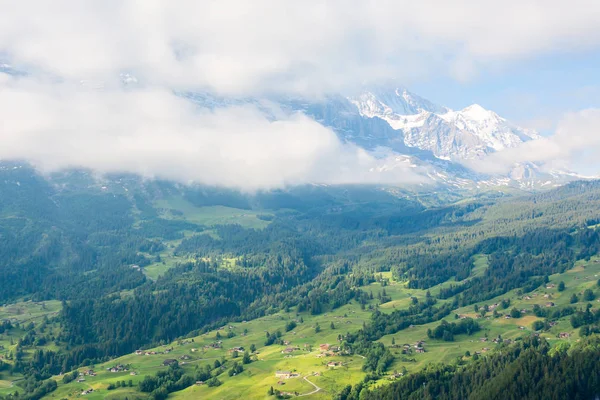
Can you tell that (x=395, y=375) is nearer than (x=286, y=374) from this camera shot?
Yes

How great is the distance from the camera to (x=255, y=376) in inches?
7741

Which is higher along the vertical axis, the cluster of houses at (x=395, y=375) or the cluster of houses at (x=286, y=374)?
the cluster of houses at (x=395, y=375)

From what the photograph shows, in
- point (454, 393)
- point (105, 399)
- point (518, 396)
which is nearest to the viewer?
point (518, 396)

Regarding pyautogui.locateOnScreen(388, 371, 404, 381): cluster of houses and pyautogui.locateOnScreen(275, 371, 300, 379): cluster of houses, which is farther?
pyautogui.locateOnScreen(275, 371, 300, 379): cluster of houses

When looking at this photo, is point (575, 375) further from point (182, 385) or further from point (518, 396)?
point (182, 385)

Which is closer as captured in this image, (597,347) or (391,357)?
(597,347)

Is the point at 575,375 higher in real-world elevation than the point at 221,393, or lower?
higher

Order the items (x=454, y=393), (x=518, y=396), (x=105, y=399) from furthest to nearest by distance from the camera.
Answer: (x=105, y=399) → (x=454, y=393) → (x=518, y=396)

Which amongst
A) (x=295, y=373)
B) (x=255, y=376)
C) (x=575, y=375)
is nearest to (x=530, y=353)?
(x=575, y=375)

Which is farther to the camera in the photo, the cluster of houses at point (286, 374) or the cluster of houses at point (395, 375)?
the cluster of houses at point (286, 374)

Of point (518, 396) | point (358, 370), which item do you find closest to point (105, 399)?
point (358, 370)

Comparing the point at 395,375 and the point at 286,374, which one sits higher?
the point at 395,375

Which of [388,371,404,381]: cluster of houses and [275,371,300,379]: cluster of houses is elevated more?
[388,371,404,381]: cluster of houses

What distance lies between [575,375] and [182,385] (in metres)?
119
